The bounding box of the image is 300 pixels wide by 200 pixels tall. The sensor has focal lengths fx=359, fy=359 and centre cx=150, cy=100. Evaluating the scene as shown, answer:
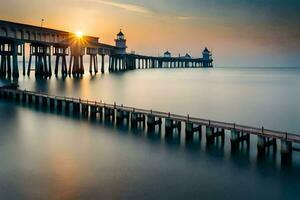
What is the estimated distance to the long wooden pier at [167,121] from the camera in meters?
27.2

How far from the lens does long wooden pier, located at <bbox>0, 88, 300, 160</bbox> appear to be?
89.3 feet

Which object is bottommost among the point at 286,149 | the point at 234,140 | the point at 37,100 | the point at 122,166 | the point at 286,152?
the point at 122,166

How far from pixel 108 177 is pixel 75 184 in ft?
7.44

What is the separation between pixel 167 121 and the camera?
1359 inches

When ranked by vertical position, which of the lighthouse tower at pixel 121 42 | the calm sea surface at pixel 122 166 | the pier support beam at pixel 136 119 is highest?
the lighthouse tower at pixel 121 42

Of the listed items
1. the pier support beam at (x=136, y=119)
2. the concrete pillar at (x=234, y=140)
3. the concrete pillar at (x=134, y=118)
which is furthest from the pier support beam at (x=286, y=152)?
the concrete pillar at (x=134, y=118)

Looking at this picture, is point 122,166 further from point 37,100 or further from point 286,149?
point 37,100

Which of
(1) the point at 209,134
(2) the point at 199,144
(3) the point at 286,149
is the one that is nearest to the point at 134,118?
(2) the point at 199,144

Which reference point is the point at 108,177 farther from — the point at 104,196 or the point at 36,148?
the point at 36,148

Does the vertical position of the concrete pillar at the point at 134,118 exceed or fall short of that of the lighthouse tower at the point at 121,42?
it falls short

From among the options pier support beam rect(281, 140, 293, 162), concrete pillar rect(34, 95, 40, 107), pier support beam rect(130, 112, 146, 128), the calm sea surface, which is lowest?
the calm sea surface

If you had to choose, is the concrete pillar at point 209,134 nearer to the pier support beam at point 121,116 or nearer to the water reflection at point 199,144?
the water reflection at point 199,144

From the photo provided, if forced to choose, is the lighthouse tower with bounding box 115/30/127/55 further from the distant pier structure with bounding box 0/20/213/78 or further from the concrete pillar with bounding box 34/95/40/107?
the concrete pillar with bounding box 34/95/40/107

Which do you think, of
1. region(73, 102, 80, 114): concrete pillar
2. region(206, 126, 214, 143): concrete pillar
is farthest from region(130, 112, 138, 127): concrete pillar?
region(73, 102, 80, 114): concrete pillar
